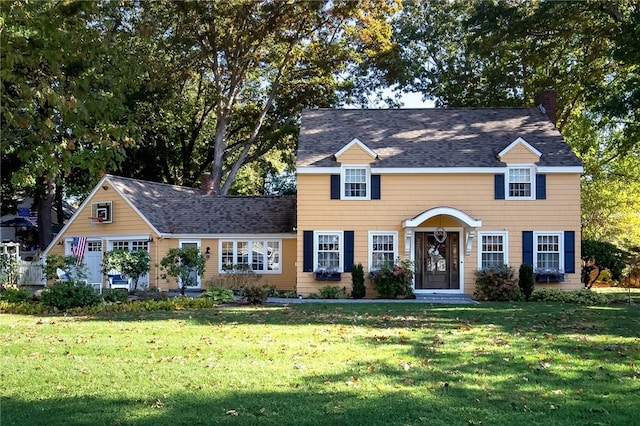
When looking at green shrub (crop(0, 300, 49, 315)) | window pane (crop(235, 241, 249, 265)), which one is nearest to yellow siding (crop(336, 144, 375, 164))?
window pane (crop(235, 241, 249, 265))

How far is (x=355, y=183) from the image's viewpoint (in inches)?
846

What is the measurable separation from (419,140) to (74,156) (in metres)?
17.7

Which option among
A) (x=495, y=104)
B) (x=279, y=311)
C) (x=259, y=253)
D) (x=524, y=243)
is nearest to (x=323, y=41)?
(x=495, y=104)

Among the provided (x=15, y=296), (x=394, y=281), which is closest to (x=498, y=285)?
(x=394, y=281)

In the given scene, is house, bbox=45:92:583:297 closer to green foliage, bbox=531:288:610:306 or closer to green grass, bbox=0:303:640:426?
green foliage, bbox=531:288:610:306

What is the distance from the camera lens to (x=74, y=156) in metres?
6.54

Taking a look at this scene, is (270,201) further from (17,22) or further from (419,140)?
(17,22)

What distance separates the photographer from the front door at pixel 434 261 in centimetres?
2173

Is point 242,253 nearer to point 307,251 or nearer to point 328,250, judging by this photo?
point 307,251

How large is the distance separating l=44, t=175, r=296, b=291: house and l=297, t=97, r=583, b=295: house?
2834 mm

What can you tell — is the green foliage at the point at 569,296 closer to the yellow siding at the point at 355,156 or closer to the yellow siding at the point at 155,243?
the yellow siding at the point at 355,156

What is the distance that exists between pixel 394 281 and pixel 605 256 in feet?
29.0

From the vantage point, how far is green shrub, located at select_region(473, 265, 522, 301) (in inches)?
789

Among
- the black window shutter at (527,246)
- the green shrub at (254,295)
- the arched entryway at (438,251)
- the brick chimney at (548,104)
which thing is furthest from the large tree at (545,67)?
the green shrub at (254,295)
